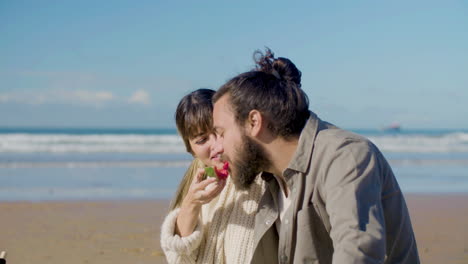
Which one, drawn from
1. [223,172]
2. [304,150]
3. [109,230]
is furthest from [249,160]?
[109,230]

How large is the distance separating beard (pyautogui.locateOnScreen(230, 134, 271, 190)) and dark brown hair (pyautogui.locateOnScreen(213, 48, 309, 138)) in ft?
0.37

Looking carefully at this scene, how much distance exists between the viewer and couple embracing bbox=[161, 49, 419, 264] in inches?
91.4

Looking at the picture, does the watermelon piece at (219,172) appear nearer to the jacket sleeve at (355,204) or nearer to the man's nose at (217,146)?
the man's nose at (217,146)

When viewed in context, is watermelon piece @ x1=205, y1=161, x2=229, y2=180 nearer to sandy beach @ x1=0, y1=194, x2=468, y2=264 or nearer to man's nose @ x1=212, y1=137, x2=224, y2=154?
man's nose @ x1=212, y1=137, x2=224, y2=154

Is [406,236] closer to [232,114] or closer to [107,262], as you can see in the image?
[232,114]

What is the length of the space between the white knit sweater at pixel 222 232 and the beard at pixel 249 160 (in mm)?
538

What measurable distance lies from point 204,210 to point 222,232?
0.64 ft

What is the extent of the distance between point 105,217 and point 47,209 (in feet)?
4.13

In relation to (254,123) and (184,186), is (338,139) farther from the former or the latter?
(184,186)

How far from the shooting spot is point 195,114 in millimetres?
3557

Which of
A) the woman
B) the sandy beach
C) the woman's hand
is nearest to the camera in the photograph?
the woman's hand

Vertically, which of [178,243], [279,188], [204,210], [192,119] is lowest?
[178,243]

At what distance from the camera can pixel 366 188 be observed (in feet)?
7.63

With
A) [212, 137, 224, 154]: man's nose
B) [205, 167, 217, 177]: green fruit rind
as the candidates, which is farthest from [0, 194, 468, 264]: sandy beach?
[205, 167, 217, 177]: green fruit rind
